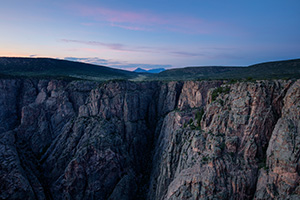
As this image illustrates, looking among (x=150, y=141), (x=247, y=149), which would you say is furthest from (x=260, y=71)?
(x=247, y=149)

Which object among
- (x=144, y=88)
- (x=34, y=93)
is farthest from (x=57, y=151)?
(x=144, y=88)

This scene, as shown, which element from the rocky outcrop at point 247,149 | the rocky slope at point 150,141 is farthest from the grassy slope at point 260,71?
the rocky outcrop at point 247,149

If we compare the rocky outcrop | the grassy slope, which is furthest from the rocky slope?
the grassy slope

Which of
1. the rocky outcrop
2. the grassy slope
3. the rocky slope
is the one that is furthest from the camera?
the grassy slope

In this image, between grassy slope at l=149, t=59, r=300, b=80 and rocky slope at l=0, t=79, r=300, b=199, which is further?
grassy slope at l=149, t=59, r=300, b=80

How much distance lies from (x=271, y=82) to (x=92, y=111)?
46.0 m

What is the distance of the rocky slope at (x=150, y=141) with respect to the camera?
24.5m

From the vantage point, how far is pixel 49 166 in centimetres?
4131

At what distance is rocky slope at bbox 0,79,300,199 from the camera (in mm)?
24516

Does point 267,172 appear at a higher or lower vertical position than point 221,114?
lower

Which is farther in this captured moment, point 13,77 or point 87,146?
point 13,77

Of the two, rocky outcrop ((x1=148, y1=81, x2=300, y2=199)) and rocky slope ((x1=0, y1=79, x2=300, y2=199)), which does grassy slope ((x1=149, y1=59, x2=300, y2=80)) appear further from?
rocky outcrop ((x1=148, y1=81, x2=300, y2=199))

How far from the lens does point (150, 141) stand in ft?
194

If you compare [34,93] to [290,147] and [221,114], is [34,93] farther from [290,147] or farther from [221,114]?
[290,147]
